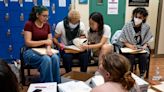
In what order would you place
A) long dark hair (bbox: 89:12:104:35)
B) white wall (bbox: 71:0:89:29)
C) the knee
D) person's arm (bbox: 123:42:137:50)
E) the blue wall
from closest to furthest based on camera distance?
the knee
long dark hair (bbox: 89:12:104:35)
person's arm (bbox: 123:42:137:50)
the blue wall
white wall (bbox: 71:0:89:29)

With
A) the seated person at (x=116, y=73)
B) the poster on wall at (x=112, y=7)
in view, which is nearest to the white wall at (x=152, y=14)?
the poster on wall at (x=112, y=7)

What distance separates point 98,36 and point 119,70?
2046mm

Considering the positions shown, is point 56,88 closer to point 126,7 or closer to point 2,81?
point 2,81

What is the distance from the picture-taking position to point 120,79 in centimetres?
162

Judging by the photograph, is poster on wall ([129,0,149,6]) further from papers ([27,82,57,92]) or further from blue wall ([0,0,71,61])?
papers ([27,82,57,92])

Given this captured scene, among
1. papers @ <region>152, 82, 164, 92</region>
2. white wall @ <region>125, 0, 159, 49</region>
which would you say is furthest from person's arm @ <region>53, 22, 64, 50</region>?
white wall @ <region>125, 0, 159, 49</region>

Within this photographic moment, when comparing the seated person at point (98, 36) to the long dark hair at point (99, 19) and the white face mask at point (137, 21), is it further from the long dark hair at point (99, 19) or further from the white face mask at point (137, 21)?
the white face mask at point (137, 21)

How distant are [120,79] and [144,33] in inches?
90.4

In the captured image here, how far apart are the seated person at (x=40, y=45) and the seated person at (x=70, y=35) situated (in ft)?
0.80

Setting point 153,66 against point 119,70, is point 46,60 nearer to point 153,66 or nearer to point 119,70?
point 119,70

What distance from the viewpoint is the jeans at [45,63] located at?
3.13m

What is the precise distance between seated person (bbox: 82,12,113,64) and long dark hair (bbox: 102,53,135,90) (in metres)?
1.84

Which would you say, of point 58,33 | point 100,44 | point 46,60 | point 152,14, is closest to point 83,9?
point 58,33

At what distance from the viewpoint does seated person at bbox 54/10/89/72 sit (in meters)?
3.47
